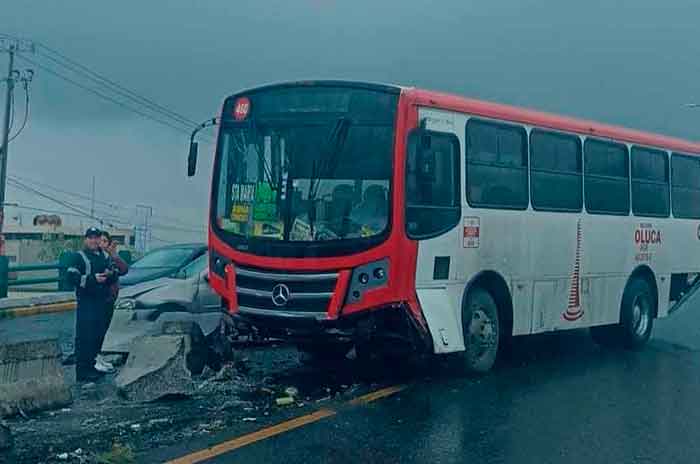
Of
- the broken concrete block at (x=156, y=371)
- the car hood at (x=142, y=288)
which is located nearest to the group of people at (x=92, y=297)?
the broken concrete block at (x=156, y=371)

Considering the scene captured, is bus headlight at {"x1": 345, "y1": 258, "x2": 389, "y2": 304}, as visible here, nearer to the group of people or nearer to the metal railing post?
the group of people

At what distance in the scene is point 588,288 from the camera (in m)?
12.9

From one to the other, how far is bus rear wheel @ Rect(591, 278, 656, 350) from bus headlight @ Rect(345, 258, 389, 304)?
19.2ft

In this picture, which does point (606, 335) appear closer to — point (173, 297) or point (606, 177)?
point (606, 177)

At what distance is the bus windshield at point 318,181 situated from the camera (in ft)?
31.3

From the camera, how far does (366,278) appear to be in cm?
938

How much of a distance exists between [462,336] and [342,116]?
2.85 metres

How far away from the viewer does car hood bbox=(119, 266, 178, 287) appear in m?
13.5

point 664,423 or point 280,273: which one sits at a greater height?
point 280,273

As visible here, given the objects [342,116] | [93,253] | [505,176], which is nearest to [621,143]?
[505,176]

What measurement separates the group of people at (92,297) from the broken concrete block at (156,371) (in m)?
1.19

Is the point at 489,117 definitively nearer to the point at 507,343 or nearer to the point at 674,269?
Result: the point at 507,343

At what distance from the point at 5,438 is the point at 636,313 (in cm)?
998

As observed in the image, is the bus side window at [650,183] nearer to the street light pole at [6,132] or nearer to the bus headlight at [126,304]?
the bus headlight at [126,304]
